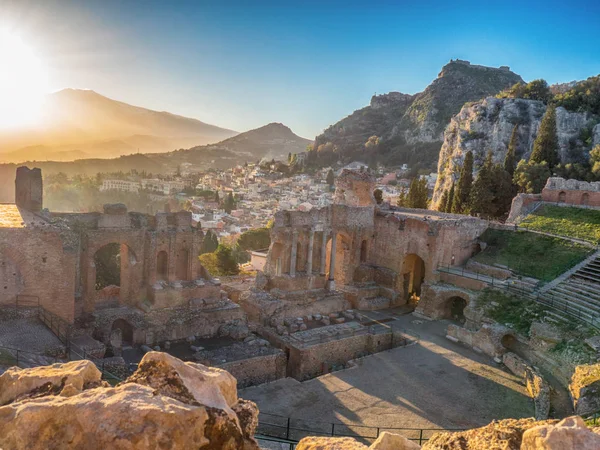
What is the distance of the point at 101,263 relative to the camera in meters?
28.7

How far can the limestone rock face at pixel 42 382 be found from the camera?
5.37 meters

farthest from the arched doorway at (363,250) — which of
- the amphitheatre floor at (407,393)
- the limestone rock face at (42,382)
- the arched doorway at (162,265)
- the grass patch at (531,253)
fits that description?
the limestone rock face at (42,382)

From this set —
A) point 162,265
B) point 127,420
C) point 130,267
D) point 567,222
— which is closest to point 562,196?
point 567,222

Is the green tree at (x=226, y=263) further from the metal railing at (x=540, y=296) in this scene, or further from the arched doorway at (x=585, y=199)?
the arched doorway at (x=585, y=199)

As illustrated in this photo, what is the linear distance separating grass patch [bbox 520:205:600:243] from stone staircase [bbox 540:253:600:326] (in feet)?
11.5

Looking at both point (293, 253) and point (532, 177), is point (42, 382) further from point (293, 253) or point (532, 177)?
point (532, 177)

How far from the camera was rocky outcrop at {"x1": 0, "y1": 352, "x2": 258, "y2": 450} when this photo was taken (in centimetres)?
443

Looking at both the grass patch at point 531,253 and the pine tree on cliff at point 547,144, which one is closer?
the grass patch at point 531,253

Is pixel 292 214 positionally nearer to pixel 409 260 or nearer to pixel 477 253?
pixel 409 260

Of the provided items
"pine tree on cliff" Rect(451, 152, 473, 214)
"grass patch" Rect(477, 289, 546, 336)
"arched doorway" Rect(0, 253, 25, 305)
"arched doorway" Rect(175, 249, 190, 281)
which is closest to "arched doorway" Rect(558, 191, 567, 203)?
"pine tree on cliff" Rect(451, 152, 473, 214)

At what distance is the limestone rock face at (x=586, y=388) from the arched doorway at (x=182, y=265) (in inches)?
613

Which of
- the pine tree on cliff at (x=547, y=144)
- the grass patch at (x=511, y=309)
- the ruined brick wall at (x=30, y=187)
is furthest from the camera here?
the pine tree on cliff at (x=547, y=144)

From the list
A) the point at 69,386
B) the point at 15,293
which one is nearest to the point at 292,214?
the point at 15,293

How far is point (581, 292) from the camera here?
22.5 metres
